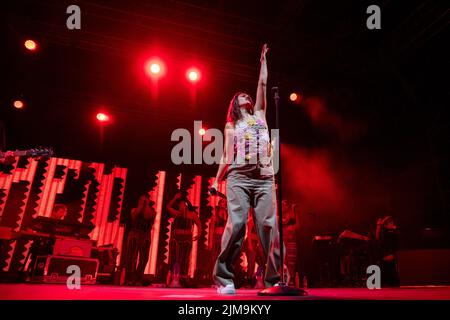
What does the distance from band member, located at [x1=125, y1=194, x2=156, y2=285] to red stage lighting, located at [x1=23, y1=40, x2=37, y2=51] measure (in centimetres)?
396

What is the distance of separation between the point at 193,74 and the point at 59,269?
496 centimetres

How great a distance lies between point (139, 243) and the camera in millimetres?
6164

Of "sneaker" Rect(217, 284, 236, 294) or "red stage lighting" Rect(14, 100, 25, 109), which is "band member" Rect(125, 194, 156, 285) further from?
"sneaker" Rect(217, 284, 236, 294)

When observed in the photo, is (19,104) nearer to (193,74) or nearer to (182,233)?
(193,74)

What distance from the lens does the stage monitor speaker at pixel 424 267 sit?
22.9ft

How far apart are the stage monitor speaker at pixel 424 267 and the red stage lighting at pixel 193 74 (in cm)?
663

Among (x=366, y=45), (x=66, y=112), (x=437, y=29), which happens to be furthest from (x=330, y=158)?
(x=66, y=112)

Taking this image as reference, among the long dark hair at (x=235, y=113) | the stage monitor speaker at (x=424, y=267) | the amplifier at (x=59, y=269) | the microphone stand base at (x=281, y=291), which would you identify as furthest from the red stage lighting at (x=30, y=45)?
the stage monitor speaker at (x=424, y=267)

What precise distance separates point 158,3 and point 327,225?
22.9 ft

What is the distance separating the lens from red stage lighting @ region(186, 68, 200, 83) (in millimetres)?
7116

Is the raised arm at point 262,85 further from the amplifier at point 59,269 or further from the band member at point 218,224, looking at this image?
the amplifier at point 59,269

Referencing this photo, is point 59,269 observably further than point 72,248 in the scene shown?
No

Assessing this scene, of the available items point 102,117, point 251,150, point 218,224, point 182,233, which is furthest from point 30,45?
point 251,150

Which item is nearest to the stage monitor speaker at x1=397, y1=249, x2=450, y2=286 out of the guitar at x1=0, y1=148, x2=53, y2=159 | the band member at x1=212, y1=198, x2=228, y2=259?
the band member at x1=212, y1=198, x2=228, y2=259
